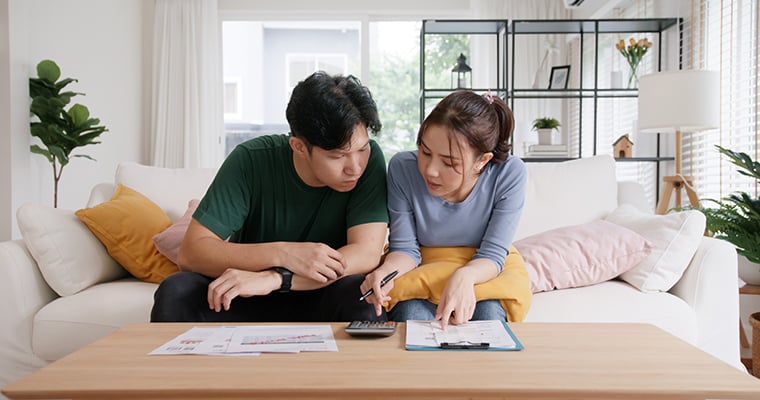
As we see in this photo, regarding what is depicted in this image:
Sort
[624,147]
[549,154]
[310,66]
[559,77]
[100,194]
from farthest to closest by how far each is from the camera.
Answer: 1. [310,66]
2. [559,77]
3. [624,147]
4. [549,154]
5. [100,194]

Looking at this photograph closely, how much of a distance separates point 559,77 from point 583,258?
9.82 feet

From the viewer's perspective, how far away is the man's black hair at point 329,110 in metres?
1.62

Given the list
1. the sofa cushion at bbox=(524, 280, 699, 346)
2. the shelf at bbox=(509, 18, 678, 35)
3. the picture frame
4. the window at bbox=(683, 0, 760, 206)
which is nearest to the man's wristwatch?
the sofa cushion at bbox=(524, 280, 699, 346)

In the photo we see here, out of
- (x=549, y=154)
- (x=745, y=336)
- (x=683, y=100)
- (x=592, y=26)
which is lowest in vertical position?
(x=745, y=336)

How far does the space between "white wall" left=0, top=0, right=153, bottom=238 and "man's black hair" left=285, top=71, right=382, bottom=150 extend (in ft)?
9.29

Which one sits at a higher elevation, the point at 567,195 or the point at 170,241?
the point at 567,195

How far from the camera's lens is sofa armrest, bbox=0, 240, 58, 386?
2.05 meters

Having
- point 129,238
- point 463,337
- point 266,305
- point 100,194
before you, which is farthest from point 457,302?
point 100,194

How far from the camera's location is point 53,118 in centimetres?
397

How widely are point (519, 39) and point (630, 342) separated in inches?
202

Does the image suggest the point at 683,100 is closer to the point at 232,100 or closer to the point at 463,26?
the point at 463,26

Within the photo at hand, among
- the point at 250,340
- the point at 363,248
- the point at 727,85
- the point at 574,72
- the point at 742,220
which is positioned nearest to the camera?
the point at 250,340

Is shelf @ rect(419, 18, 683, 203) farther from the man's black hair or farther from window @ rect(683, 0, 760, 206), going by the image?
the man's black hair

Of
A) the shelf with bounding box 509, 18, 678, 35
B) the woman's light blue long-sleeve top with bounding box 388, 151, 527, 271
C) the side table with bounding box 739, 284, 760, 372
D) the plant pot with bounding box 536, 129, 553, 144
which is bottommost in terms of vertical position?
the side table with bounding box 739, 284, 760, 372
